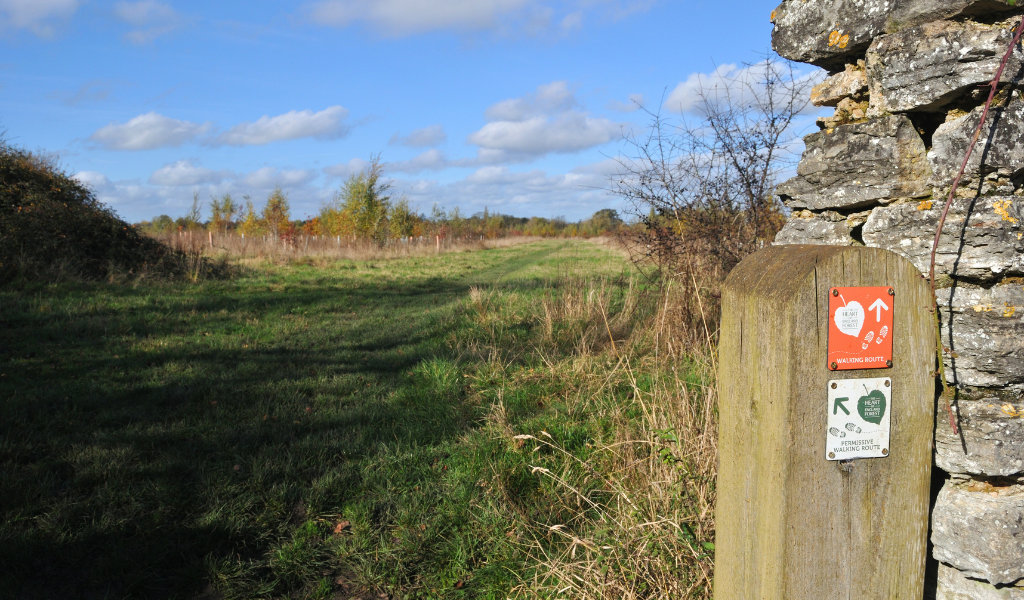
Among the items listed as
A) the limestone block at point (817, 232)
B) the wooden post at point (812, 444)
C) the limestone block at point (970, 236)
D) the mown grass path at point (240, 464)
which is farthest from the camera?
the mown grass path at point (240, 464)

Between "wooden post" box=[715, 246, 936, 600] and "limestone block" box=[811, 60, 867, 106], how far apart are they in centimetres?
96

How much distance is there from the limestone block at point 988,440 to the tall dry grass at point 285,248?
50.9 ft

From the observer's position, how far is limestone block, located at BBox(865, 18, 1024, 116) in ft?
6.20

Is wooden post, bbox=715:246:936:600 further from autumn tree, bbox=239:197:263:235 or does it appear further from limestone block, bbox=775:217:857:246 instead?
autumn tree, bbox=239:197:263:235

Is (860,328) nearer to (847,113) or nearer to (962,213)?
(962,213)

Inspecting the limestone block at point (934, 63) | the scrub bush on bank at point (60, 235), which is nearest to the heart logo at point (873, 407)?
the limestone block at point (934, 63)

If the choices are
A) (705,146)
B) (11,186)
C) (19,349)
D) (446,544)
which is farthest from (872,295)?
(11,186)

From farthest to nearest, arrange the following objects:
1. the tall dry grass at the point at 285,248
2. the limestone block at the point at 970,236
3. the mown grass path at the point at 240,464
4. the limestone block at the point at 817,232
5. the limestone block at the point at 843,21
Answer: the tall dry grass at the point at 285,248, the mown grass path at the point at 240,464, the limestone block at the point at 817,232, the limestone block at the point at 843,21, the limestone block at the point at 970,236

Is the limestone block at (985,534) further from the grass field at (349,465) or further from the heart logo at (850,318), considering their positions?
the grass field at (349,465)

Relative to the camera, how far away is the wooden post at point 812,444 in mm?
1570

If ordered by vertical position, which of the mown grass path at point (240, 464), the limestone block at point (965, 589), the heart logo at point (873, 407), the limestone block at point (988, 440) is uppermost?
the heart logo at point (873, 407)

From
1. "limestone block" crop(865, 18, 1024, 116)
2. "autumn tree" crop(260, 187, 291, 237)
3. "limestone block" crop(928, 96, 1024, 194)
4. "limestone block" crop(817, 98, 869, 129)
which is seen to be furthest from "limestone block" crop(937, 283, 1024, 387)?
"autumn tree" crop(260, 187, 291, 237)

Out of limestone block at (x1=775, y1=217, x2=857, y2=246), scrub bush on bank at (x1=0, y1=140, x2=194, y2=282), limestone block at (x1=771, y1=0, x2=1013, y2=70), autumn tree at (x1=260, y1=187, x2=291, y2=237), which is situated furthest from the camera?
autumn tree at (x1=260, y1=187, x2=291, y2=237)

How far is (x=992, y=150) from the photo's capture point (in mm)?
1877
